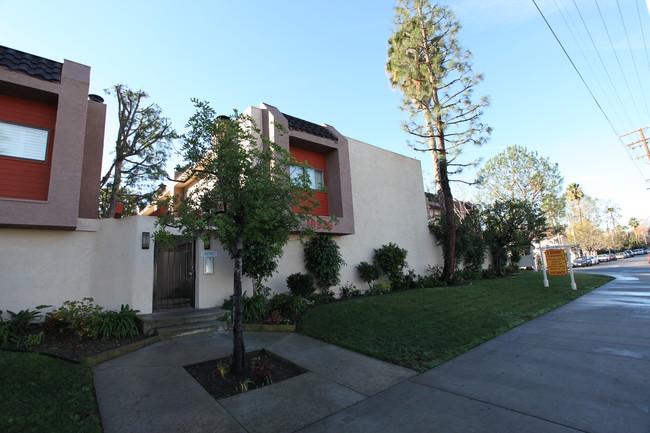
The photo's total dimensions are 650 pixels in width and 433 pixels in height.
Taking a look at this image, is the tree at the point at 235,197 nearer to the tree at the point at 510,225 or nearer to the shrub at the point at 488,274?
the shrub at the point at 488,274

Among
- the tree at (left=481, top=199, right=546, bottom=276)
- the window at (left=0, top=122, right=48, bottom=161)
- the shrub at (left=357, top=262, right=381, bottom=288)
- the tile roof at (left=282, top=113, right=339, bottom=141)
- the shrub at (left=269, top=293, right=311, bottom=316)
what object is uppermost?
the tile roof at (left=282, top=113, right=339, bottom=141)

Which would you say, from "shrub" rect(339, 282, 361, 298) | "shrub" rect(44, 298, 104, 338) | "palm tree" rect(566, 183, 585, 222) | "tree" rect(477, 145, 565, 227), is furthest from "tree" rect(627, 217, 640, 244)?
"shrub" rect(44, 298, 104, 338)

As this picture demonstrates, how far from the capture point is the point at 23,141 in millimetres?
7707

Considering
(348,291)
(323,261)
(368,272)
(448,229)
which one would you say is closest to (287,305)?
(323,261)

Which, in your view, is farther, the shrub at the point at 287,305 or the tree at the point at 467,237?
the tree at the point at 467,237

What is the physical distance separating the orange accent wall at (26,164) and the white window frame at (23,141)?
93mm

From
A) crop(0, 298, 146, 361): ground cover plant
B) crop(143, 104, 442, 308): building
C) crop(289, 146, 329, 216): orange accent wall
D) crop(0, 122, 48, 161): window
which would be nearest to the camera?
crop(0, 298, 146, 361): ground cover plant

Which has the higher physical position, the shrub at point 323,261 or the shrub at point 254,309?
the shrub at point 323,261

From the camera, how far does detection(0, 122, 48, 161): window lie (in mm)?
7508

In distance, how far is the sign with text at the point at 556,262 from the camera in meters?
13.6

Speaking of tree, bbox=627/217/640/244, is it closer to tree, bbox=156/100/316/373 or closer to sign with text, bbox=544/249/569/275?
sign with text, bbox=544/249/569/275

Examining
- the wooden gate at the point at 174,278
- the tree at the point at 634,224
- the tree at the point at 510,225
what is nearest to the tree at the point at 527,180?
the tree at the point at 510,225

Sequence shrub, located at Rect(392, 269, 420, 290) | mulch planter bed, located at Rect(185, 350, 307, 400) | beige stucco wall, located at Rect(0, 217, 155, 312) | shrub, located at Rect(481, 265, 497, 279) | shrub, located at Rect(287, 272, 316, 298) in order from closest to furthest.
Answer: mulch planter bed, located at Rect(185, 350, 307, 400) → beige stucco wall, located at Rect(0, 217, 155, 312) → shrub, located at Rect(287, 272, 316, 298) → shrub, located at Rect(392, 269, 420, 290) → shrub, located at Rect(481, 265, 497, 279)

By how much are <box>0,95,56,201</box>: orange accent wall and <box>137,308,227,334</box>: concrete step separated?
425 cm
